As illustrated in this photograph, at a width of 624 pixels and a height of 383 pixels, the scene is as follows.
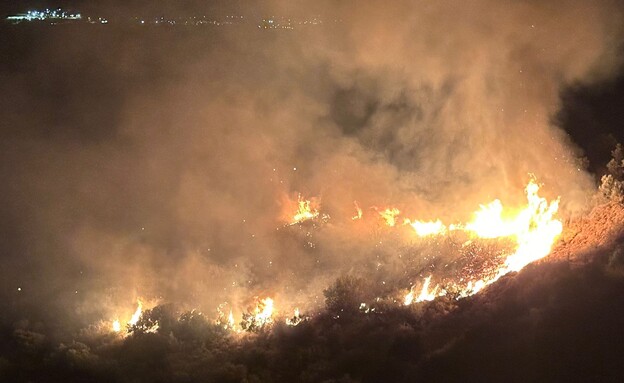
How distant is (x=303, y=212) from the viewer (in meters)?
11.9

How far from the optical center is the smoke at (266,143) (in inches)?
369

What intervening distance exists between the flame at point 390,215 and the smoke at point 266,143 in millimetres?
238

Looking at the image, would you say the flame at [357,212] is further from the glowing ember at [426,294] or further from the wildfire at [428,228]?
the glowing ember at [426,294]

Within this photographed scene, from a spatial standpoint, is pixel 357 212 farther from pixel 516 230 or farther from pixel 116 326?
pixel 116 326

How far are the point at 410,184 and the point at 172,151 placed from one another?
20.4 feet

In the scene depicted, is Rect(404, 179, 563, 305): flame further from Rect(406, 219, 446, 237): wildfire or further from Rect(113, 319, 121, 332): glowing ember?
Rect(113, 319, 121, 332): glowing ember

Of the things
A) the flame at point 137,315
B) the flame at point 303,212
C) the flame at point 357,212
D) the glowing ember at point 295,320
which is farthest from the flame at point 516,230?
the flame at point 137,315

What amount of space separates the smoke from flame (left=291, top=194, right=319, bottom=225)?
8.1 inches

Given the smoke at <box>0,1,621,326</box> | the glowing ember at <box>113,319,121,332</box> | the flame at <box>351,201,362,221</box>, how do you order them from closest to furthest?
the glowing ember at <box>113,319,121,332</box> → the smoke at <box>0,1,621,326</box> → the flame at <box>351,201,362,221</box>

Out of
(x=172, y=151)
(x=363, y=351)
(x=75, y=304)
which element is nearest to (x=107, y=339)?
(x=75, y=304)

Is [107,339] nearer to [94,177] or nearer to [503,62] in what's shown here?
[94,177]

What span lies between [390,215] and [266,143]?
389cm

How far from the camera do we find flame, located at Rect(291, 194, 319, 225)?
11.7 metres

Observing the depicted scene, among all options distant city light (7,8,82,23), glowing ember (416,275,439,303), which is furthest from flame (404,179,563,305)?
distant city light (7,8,82,23)
